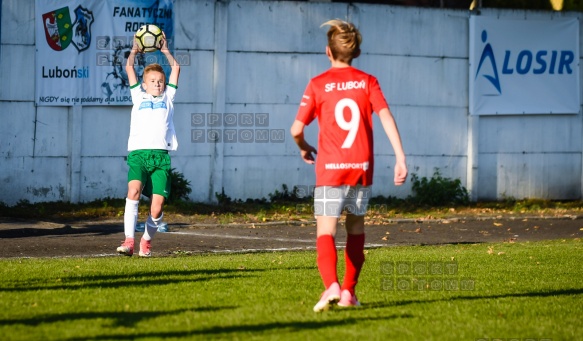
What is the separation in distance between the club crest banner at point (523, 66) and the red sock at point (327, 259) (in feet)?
47.7

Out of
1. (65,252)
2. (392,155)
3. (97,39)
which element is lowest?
(65,252)

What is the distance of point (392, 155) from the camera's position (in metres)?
20.8

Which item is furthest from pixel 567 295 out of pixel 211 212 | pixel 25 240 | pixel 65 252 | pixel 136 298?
pixel 211 212

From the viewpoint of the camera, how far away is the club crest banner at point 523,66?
21344mm

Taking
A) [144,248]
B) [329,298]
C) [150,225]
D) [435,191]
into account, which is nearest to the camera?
[329,298]

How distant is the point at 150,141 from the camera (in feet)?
36.9

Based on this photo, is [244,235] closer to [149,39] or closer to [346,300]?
[149,39]

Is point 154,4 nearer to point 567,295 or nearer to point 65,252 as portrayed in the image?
point 65,252

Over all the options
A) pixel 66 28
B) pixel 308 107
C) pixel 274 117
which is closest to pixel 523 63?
pixel 274 117

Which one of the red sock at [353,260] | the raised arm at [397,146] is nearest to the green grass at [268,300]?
the red sock at [353,260]

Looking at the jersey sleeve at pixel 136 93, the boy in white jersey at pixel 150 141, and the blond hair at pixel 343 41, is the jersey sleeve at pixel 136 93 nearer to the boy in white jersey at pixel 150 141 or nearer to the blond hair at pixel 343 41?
the boy in white jersey at pixel 150 141

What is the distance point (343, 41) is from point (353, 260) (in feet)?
5.27

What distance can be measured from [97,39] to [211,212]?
386 centimetres

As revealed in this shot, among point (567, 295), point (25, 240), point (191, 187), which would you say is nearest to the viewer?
point (567, 295)
